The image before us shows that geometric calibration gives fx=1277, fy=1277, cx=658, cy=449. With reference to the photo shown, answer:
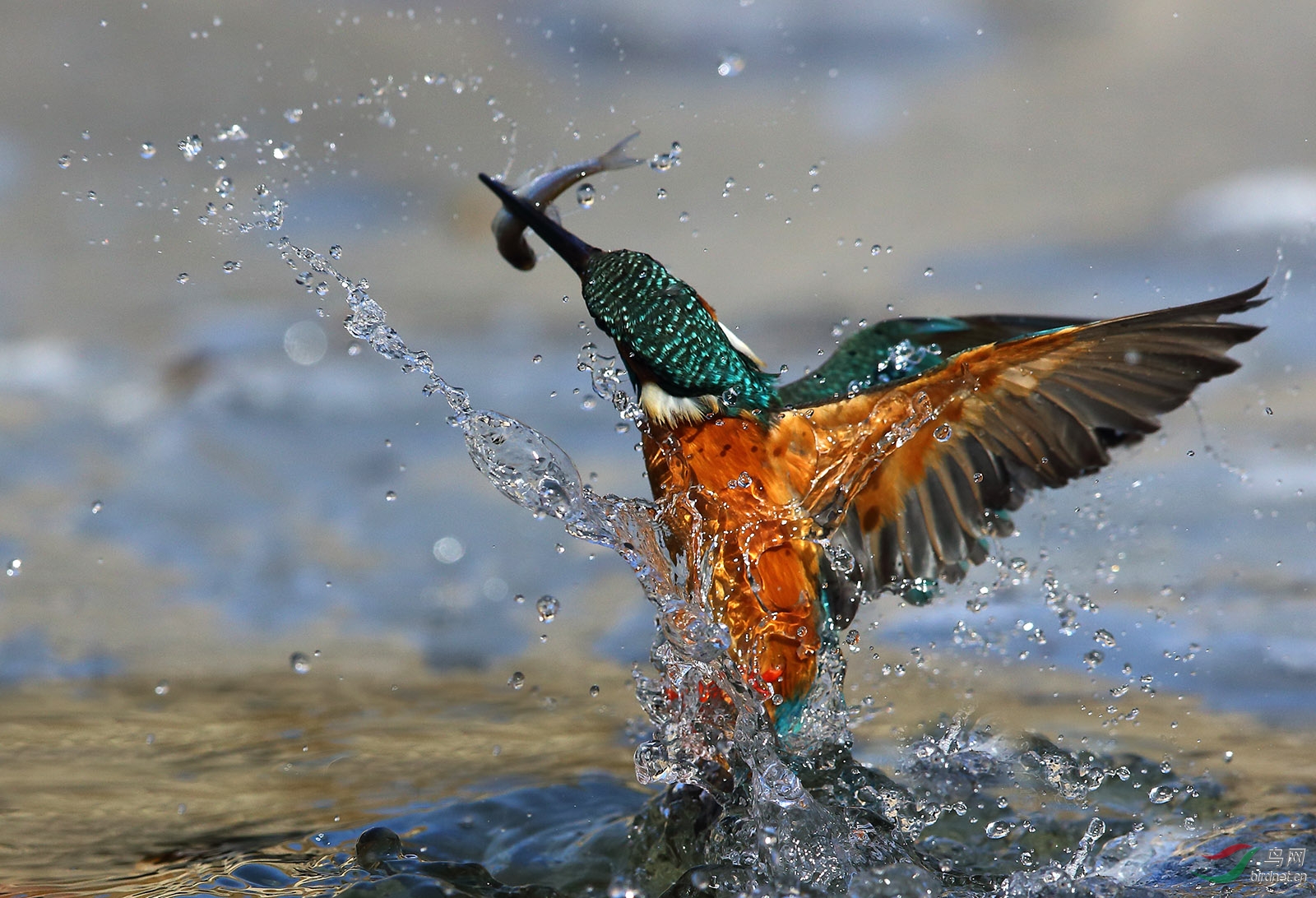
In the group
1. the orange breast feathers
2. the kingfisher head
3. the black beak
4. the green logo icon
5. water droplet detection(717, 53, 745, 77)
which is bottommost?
the green logo icon

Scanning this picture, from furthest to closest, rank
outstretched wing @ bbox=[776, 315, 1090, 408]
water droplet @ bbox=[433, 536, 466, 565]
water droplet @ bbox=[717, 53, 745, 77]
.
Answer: water droplet @ bbox=[717, 53, 745, 77] < water droplet @ bbox=[433, 536, 466, 565] < outstretched wing @ bbox=[776, 315, 1090, 408]

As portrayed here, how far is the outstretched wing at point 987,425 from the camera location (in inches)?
84.4

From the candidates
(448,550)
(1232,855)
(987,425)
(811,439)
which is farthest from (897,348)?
(448,550)

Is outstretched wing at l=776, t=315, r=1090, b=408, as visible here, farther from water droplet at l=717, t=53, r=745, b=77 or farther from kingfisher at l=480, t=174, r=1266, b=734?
water droplet at l=717, t=53, r=745, b=77

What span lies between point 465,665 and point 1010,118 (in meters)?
3.62

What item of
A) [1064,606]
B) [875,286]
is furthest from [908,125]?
[1064,606]

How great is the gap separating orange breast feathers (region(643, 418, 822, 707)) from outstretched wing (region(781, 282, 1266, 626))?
0.05m

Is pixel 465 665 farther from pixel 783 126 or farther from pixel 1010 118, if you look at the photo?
pixel 1010 118

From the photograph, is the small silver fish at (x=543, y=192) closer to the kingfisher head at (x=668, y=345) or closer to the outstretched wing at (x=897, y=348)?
the kingfisher head at (x=668, y=345)

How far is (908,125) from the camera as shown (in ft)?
18.6

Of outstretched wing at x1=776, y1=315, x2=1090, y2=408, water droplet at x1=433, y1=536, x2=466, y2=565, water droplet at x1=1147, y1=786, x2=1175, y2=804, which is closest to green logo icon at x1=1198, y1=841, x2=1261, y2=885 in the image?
water droplet at x1=1147, y1=786, x2=1175, y2=804

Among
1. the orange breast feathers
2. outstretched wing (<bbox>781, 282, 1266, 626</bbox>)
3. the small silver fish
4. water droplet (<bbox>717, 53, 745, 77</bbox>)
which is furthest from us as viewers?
water droplet (<bbox>717, 53, 745, 77</bbox>)

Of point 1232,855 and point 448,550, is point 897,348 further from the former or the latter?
point 448,550

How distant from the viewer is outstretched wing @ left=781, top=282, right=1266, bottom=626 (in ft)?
7.04
